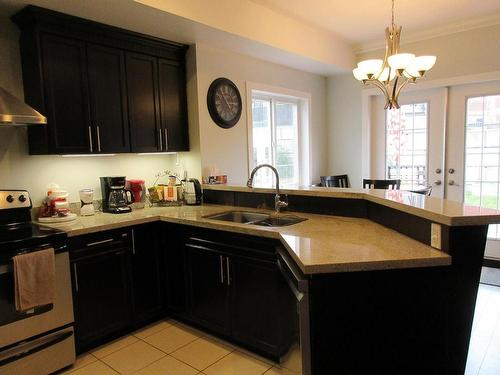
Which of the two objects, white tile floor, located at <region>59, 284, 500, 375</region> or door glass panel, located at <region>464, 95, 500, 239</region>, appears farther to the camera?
door glass panel, located at <region>464, 95, 500, 239</region>

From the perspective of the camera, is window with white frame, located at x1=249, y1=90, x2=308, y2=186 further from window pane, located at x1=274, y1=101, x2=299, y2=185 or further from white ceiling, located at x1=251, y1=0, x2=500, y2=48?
white ceiling, located at x1=251, y1=0, x2=500, y2=48

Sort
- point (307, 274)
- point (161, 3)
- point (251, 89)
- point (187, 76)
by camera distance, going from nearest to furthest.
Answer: point (307, 274) → point (161, 3) → point (187, 76) → point (251, 89)

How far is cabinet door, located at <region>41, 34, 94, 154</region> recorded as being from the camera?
265 centimetres

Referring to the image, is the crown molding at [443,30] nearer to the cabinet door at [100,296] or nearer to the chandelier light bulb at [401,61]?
the chandelier light bulb at [401,61]

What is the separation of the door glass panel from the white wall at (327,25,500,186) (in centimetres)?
41

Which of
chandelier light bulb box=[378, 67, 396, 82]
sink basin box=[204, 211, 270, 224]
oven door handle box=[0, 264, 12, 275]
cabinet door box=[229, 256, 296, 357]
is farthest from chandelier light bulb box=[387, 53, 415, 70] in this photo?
oven door handle box=[0, 264, 12, 275]

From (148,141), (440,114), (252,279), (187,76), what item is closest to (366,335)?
(252,279)

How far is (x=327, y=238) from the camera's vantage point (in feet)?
6.66

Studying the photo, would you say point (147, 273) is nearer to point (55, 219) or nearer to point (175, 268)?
point (175, 268)

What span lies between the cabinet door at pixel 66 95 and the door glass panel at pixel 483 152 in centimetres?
412

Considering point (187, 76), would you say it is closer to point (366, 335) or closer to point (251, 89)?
point (251, 89)

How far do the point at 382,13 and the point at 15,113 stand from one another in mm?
3472

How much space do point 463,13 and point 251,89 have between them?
237 cm

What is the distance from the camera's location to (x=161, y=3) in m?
2.64
